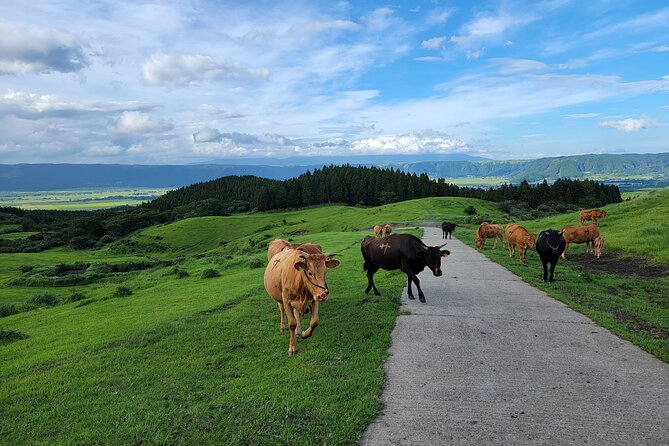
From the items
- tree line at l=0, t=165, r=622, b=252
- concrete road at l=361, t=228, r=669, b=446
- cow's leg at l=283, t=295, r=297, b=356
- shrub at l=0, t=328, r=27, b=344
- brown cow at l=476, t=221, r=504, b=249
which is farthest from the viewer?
tree line at l=0, t=165, r=622, b=252

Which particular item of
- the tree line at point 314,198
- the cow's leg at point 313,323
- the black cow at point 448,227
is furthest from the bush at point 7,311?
the tree line at point 314,198

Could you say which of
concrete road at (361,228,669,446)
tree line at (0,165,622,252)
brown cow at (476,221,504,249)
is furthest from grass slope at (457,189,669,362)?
tree line at (0,165,622,252)

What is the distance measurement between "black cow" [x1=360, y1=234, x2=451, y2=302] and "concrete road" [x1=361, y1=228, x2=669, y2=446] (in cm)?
208

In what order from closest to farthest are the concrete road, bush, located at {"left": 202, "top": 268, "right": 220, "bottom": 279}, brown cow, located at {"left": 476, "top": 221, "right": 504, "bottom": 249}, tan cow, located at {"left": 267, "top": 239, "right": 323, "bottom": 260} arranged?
the concrete road < tan cow, located at {"left": 267, "top": 239, "right": 323, "bottom": 260} < bush, located at {"left": 202, "top": 268, "right": 220, "bottom": 279} < brown cow, located at {"left": 476, "top": 221, "right": 504, "bottom": 249}

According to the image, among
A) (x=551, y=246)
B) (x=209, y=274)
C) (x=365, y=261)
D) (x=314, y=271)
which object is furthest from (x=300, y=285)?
(x=209, y=274)

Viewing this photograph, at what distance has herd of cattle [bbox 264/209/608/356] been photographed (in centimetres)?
861

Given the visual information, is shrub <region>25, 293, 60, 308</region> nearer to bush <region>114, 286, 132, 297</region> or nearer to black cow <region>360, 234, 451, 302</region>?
bush <region>114, 286, 132, 297</region>

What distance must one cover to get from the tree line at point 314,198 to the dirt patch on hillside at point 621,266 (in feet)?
191

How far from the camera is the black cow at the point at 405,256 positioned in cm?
1362

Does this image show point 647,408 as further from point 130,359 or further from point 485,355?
point 130,359

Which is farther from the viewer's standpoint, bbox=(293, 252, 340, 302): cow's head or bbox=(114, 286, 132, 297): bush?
bbox=(114, 286, 132, 297): bush

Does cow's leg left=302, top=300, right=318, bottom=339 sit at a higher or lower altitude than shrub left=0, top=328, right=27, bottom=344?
higher

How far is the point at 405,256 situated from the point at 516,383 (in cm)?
690

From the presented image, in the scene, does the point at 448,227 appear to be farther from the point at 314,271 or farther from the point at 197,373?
the point at 197,373
